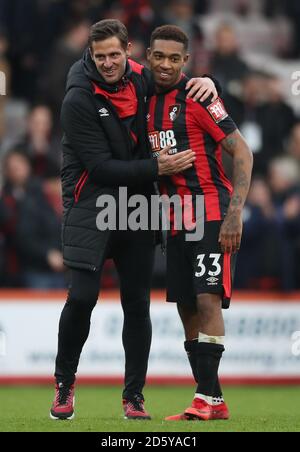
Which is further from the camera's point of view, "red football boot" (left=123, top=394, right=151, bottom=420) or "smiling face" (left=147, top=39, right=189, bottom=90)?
"red football boot" (left=123, top=394, right=151, bottom=420)

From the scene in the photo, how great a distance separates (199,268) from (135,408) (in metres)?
0.99

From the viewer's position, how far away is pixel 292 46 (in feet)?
54.3

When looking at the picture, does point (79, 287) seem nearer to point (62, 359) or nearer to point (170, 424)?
point (62, 359)

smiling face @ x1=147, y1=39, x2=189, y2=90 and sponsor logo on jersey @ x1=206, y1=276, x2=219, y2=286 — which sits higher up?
smiling face @ x1=147, y1=39, x2=189, y2=90

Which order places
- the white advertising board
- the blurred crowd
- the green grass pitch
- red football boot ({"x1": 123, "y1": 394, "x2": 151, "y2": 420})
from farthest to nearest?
the blurred crowd < the white advertising board < red football boot ({"x1": 123, "y1": 394, "x2": 151, "y2": 420}) < the green grass pitch

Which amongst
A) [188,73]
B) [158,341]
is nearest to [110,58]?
[158,341]

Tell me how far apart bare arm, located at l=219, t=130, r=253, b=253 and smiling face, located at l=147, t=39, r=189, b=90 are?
0.53 metres

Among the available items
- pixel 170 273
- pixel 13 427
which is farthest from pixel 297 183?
pixel 13 427

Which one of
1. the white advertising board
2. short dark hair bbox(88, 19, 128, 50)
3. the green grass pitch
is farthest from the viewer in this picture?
the white advertising board

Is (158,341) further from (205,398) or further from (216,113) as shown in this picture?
(216,113)

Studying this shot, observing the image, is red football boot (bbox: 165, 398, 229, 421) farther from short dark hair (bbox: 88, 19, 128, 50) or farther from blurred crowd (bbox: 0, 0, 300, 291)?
blurred crowd (bbox: 0, 0, 300, 291)

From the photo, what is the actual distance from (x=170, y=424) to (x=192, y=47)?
931cm

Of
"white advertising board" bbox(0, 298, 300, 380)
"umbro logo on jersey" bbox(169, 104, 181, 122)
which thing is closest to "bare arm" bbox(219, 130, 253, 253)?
"umbro logo on jersey" bbox(169, 104, 181, 122)

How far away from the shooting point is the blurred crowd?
12.3 m
